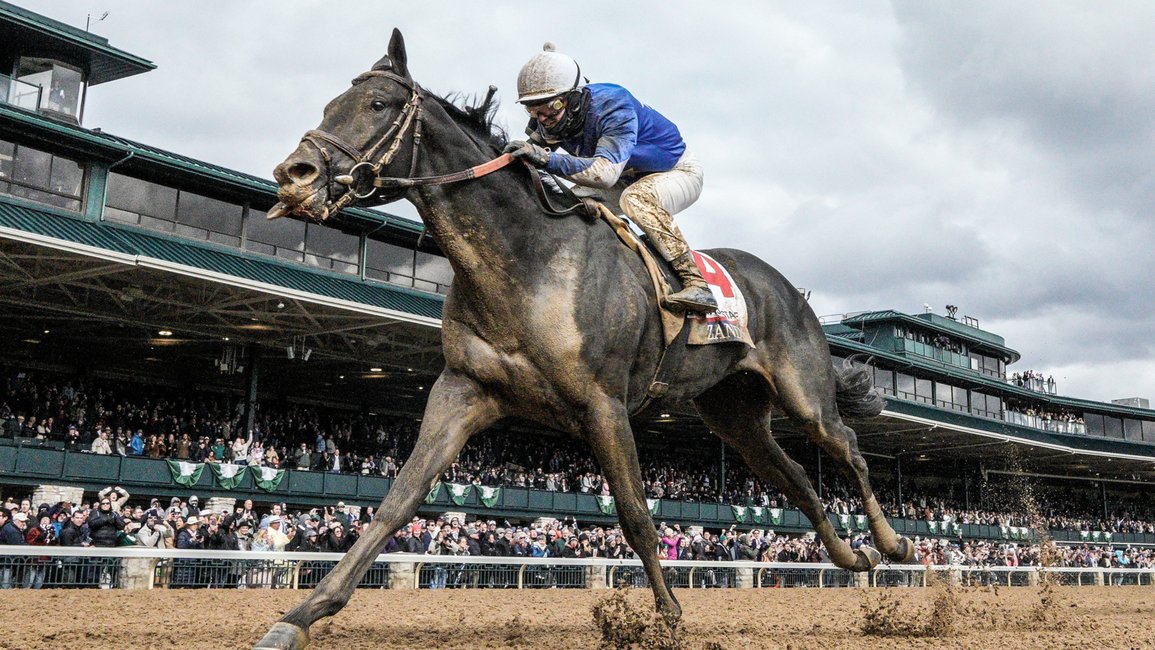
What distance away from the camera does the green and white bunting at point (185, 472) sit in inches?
862

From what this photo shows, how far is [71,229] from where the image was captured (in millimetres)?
20844

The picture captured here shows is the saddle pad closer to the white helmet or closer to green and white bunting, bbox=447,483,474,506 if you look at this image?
the white helmet

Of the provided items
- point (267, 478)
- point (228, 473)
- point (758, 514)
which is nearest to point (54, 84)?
point (228, 473)

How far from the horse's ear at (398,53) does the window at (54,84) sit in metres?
24.0

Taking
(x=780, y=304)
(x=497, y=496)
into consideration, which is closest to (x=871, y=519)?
(x=780, y=304)

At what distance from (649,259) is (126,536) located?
12.3 meters

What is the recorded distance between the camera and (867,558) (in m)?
6.82

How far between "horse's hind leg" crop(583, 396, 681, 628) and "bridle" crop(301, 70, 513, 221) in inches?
52.7

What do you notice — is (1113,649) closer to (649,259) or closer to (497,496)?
(649,259)

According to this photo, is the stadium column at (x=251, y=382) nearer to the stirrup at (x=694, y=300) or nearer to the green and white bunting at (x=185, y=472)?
the green and white bunting at (x=185, y=472)

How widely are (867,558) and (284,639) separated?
428 centimetres

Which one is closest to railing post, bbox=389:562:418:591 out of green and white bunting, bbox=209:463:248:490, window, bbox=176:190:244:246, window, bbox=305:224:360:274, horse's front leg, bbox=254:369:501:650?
green and white bunting, bbox=209:463:248:490

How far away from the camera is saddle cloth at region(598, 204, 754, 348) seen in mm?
5727

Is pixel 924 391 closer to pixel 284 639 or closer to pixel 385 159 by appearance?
pixel 385 159
